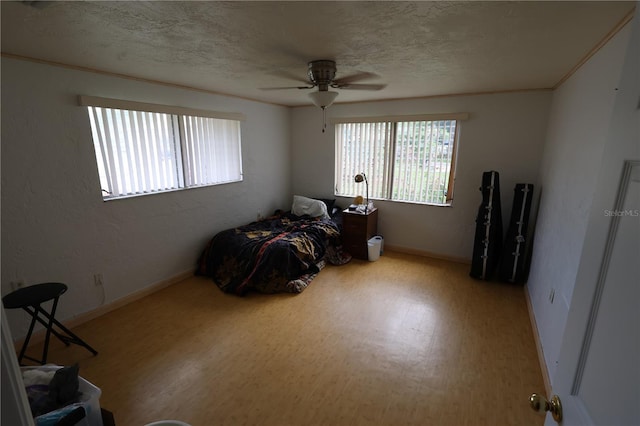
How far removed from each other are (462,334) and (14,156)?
3698mm

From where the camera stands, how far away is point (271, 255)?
3191mm

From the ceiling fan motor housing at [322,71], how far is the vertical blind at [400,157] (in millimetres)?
2069

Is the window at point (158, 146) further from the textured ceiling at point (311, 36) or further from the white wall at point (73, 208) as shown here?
the textured ceiling at point (311, 36)

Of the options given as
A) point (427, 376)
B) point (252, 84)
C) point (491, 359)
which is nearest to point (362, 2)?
point (252, 84)

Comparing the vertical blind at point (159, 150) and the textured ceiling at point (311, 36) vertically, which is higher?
the textured ceiling at point (311, 36)

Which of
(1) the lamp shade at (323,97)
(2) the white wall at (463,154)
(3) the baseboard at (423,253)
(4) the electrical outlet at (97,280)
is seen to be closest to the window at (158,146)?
(4) the electrical outlet at (97,280)

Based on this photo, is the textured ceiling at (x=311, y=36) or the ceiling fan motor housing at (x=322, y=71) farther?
the ceiling fan motor housing at (x=322, y=71)

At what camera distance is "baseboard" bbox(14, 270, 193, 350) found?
2.32m

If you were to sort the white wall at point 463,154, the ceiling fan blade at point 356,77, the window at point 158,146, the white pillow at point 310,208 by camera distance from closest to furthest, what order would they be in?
the ceiling fan blade at point 356,77
the window at point 158,146
the white wall at point 463,154
the white pillow at point 310,208

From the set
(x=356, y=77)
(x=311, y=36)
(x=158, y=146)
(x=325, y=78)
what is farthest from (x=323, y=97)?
(x=158, y=146)

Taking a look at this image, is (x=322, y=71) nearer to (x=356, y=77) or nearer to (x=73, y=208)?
(x=356, y=77)

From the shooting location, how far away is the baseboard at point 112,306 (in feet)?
7.63

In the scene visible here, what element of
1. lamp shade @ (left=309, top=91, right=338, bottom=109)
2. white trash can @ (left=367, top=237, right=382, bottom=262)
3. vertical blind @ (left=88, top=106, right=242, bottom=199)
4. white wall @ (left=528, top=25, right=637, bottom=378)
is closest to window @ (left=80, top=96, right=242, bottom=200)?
vertical blind @ (left=88, top=106, right=242, bottom=199)

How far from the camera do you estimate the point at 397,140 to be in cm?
411
